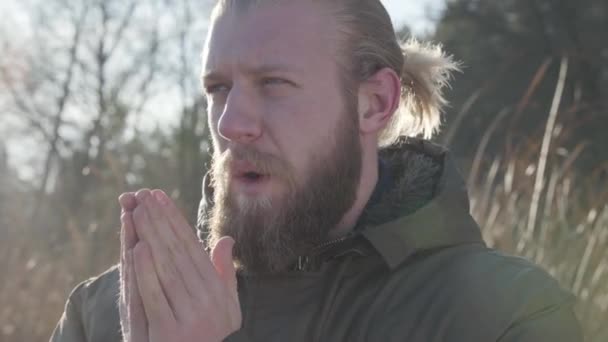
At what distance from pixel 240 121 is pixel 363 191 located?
48 centimetres

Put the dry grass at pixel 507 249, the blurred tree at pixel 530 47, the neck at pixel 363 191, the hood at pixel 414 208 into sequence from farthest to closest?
the blurred tree at pixel 530 47 < the dry grass at pixel 507 249 < the neck at pixel 363 191 < the hood at pixel 414 208

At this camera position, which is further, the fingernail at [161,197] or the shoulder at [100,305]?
A: the shoulder at [100,305]

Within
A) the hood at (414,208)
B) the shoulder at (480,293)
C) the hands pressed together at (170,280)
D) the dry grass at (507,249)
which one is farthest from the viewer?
the dry grass at (507,249)

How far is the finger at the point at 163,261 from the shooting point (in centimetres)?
214

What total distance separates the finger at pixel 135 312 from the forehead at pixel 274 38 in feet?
2.36

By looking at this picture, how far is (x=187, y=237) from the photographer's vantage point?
2.20 m

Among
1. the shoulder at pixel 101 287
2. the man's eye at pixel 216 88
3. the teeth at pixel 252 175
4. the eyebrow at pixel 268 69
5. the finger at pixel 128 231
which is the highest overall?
the eyebrow at pixel 268 69

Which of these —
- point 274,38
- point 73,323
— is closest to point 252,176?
point 274,38

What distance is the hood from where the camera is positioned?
245 centimetres

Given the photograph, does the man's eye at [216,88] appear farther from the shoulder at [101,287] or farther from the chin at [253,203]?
the shoulder at [101,287]

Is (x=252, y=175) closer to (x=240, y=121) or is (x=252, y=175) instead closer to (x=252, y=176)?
(x=252, y=176)

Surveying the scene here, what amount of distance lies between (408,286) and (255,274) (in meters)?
0.43

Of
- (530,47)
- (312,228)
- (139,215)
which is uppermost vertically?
(530,47)

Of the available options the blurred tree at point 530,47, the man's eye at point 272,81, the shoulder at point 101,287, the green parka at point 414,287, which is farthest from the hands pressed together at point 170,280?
the blurred tree at point 530,47
